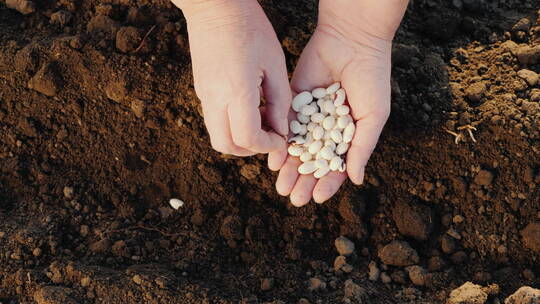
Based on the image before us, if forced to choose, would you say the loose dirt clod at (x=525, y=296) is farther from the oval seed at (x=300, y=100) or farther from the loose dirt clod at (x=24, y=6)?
the loose dirt clod at (x=24, y=6)

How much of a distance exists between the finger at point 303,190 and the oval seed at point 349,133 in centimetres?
18

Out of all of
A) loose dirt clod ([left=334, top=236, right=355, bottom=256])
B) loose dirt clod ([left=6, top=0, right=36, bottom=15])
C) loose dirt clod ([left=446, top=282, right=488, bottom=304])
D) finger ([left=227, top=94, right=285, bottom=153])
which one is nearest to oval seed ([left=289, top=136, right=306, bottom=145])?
finger ([left=227, top=94, right=285, bottom=153])

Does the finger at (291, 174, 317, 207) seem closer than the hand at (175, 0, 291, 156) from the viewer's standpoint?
No

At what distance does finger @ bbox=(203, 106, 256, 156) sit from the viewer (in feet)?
6.17

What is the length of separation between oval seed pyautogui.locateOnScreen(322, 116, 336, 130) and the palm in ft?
0.26

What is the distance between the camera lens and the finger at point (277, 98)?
1.94 meters

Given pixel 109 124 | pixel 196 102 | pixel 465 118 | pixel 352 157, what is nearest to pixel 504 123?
pixel 465 118

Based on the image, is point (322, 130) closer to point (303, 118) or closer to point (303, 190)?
point (303, 118)

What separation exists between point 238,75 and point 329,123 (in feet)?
1.31

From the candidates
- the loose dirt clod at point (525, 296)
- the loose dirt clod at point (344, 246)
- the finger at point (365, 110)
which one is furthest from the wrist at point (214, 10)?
the loose dirt clod at point (525, 296)

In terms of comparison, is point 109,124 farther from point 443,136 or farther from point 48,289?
point 443,136

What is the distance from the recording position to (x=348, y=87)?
2.10m

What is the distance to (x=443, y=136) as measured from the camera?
2234mm

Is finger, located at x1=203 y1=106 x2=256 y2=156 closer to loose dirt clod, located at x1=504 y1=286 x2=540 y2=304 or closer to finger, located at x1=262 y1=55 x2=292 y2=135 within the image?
finger, located at x1=262 y1=55 x2=292 y2=135
